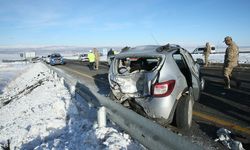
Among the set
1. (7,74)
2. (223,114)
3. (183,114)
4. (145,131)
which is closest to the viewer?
(145,131)

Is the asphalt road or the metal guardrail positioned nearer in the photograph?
the metal guardrail

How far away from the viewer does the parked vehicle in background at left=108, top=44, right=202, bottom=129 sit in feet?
17.2

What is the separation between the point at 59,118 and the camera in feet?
23.7

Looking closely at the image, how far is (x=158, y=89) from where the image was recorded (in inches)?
206

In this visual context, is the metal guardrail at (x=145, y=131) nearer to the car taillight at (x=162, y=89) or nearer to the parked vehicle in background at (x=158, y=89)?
the parked vehicle in background at (x=158, y=89)

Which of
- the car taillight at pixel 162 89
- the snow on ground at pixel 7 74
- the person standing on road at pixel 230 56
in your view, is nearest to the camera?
the car taillight at pixel 162 89

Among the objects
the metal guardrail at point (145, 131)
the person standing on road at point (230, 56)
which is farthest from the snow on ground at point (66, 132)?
the person standing on road at point (230, 56)

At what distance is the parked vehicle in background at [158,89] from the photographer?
525 centimetres

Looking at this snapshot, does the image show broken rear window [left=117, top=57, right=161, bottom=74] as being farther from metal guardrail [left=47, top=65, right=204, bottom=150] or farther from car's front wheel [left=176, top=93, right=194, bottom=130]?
car's front wheel [left=176, top=93, right=194, bottom=130]

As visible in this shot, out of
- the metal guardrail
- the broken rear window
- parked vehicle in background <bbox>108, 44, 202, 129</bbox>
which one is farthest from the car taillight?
the broken rear window

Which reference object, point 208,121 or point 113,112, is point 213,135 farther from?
point 113,112

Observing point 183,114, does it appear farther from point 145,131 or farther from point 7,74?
point 7,74

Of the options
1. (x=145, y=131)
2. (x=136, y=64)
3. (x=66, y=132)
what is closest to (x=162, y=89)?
(x=145, y=131)

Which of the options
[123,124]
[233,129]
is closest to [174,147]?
[123,124]
